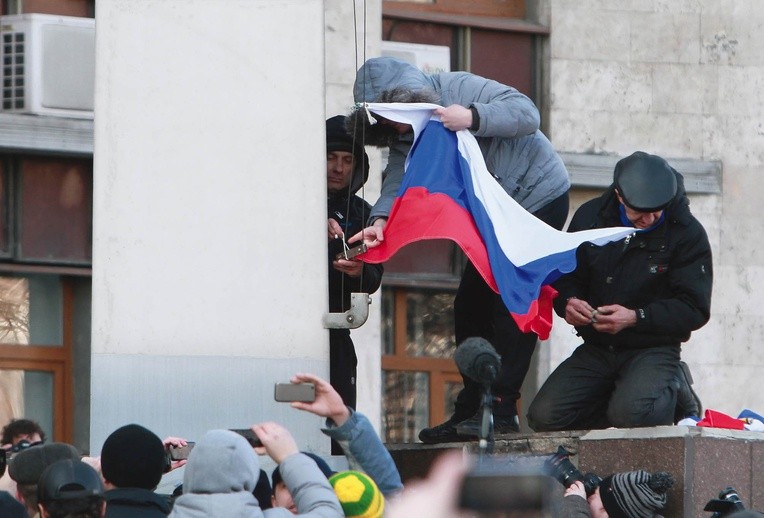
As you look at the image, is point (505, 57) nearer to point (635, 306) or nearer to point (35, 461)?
point (635, 306)

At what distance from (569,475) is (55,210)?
6374mm

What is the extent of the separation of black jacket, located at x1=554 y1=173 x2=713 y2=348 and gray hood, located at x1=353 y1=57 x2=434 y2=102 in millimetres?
1033

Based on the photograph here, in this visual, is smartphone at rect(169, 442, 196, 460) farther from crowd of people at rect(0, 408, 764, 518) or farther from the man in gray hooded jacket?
the man in gray hooded jacket

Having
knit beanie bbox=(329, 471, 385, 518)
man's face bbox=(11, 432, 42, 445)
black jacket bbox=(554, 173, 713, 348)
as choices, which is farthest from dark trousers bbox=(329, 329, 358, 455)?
knit beanie bbox=(329, 471, 385, 518)

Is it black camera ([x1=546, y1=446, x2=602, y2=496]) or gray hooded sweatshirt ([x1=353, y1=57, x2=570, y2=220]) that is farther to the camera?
gray hooded sweatshirt ([x1=353, y1=57, x2=570, y2=220])

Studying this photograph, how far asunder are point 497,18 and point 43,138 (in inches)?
145

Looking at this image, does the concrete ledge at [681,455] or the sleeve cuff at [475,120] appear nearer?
the concrete ledge at [681,455]

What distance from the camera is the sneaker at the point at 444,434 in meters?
8.93

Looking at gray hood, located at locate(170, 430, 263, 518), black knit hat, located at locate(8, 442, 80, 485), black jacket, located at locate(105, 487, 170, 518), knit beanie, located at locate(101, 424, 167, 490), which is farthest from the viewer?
black knit hat, located at locate(8, 442, 80, 485)

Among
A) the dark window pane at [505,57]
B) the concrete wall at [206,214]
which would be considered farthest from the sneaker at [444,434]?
the dark window pane at [505,57]

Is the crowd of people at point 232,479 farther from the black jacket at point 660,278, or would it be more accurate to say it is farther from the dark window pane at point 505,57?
the dark window pane at point 505,57

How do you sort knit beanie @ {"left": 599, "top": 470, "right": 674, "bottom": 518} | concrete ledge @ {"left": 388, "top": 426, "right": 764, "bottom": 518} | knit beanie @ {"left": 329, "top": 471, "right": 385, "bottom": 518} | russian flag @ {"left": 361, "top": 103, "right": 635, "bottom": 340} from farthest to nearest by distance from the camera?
russian flag @ {"left": 361, "top": 103, "right": 635, "bottom": 340} < concrete ledge @ {"left": 388, "top": 426, "right": 764, "bottom": 518} < knit beanie @ {"left": 599, "top": 470, "right": 674, "bottom": 518} < knit beanie @ {"left": 329, "top": 471, "right": 385, "bottom": 518}

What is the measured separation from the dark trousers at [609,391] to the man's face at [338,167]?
1356mm

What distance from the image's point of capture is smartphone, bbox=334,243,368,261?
8.76m
